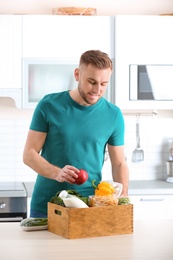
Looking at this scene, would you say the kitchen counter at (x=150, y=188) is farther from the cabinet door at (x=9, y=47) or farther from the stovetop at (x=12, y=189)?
the cabinet door at (x=9, y=47)

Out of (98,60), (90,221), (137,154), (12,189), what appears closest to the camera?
(90,221)

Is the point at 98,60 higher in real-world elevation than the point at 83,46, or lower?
lower

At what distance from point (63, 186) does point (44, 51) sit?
1.89 m

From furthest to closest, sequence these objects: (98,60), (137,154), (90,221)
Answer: (137,154) < (98,60) < (90,221)

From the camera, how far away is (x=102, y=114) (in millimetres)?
3305

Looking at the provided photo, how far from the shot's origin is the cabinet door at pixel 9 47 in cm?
486

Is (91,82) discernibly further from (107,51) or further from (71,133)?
(107,51)

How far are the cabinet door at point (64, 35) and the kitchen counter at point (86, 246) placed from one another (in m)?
2.26

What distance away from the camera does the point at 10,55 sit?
4883 millimetres

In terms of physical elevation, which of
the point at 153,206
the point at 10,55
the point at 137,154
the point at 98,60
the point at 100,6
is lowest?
the point at 153,206

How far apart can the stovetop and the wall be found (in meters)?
1.41

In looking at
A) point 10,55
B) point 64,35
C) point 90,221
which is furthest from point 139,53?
point 90,221

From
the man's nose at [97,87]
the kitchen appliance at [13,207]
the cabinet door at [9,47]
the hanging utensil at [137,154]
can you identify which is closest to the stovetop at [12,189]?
the kitchen appliance at [13,207]

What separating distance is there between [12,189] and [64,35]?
1243 millimetres
